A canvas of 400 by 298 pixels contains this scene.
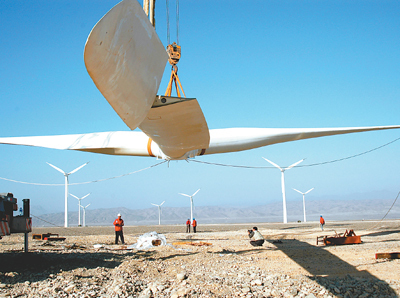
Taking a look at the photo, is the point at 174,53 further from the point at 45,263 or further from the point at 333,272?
the point at 333,272

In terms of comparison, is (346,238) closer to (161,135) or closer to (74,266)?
(74,266)

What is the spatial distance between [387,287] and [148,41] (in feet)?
19.6

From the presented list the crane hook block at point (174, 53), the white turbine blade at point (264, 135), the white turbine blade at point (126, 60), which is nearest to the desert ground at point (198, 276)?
the white turbine blade at point (264, 135)

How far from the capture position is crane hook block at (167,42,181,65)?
771 centimetres

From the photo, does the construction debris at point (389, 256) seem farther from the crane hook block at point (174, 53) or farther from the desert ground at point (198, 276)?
the crane hook block at point (174, 53)

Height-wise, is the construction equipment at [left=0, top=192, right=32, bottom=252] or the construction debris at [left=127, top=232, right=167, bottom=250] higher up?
the construction equipment at [left=0, top=192, right=32, bottom=252]

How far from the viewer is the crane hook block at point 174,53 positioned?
7.71m

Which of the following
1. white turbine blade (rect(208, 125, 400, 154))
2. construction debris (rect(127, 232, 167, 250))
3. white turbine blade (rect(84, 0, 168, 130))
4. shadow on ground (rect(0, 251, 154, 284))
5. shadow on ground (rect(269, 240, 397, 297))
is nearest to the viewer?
white turbine blade (rect(84, 0, 168, 130))

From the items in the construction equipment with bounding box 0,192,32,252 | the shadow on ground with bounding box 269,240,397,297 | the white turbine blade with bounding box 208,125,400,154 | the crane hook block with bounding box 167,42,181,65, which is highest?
the crane hook block with bounding box 167,42,181,65

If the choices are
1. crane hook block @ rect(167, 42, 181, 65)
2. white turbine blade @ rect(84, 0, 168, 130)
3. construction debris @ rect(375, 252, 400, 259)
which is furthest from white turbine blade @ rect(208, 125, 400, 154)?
construction debris @ rect(375, 252, 400, 259)

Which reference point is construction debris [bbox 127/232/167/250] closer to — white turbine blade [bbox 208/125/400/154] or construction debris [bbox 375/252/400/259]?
construction debris [bbox 375/252/400/259]

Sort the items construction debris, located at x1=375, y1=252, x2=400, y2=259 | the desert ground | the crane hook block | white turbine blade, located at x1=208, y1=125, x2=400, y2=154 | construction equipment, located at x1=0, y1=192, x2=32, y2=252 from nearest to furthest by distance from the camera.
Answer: white turbine blade, located at x1=208, y1=125, x2=400, y2=154
the desert ground
construction equipment, located at x1=0, y1=192, x2=32, y2=252
the crane hook block
construction debris, located at x1=375, y1=252, x2=400, y2=259

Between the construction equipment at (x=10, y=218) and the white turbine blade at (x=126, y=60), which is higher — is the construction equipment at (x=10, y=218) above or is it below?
below

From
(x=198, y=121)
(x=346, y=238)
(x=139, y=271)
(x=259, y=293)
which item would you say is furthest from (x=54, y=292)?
(x=346, y=238)
